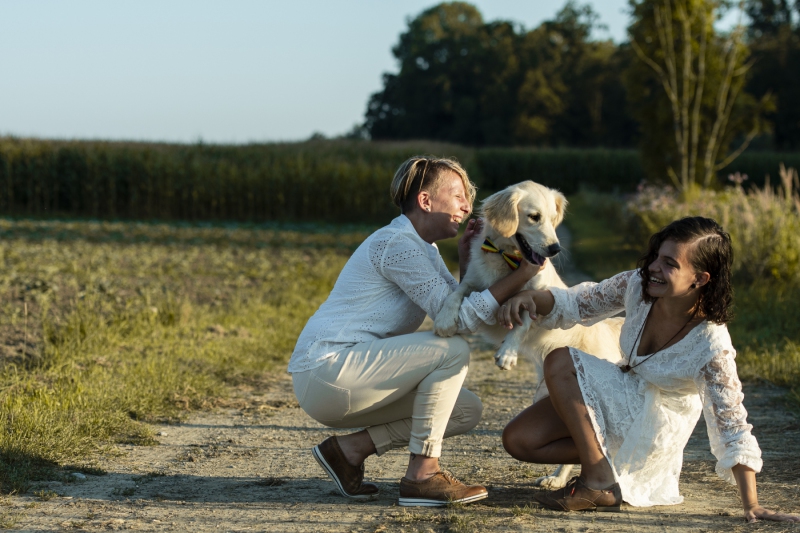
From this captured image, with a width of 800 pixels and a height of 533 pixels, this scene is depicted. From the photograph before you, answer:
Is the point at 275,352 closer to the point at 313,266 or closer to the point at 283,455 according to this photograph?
the point at 283,455

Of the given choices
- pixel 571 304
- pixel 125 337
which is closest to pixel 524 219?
pixel 571 304

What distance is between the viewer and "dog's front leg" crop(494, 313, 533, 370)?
12.4 ft

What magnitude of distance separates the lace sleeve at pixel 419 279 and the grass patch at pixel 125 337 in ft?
6.44

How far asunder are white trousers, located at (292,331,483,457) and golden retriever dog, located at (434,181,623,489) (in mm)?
438

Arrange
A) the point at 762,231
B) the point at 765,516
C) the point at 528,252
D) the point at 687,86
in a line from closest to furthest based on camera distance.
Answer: the point at 765,516, the point at 528,252, the point at 762,231, the point at 687,86

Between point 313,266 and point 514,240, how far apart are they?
9108 millimetres

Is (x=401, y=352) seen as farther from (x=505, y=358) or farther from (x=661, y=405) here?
(x=661, y=405)

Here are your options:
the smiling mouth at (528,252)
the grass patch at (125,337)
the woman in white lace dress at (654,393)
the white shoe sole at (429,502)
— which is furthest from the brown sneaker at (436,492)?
the grass patch at (125,337)

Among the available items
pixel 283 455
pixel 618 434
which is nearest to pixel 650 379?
pixel 618 434

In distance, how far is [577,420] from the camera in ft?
11.1

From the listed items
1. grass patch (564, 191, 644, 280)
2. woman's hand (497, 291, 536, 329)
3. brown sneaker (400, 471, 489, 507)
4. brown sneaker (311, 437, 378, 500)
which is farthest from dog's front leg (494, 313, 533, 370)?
grass patch (564, 191, 644, 280)

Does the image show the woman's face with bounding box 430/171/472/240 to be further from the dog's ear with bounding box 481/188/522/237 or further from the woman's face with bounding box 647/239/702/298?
the woman's face with bounding box 647/239/702/298

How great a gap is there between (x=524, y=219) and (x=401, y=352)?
4.29 feet

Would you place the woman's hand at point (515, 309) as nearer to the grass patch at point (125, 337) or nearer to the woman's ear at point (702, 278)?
the woman's ear at point (702, 278)
